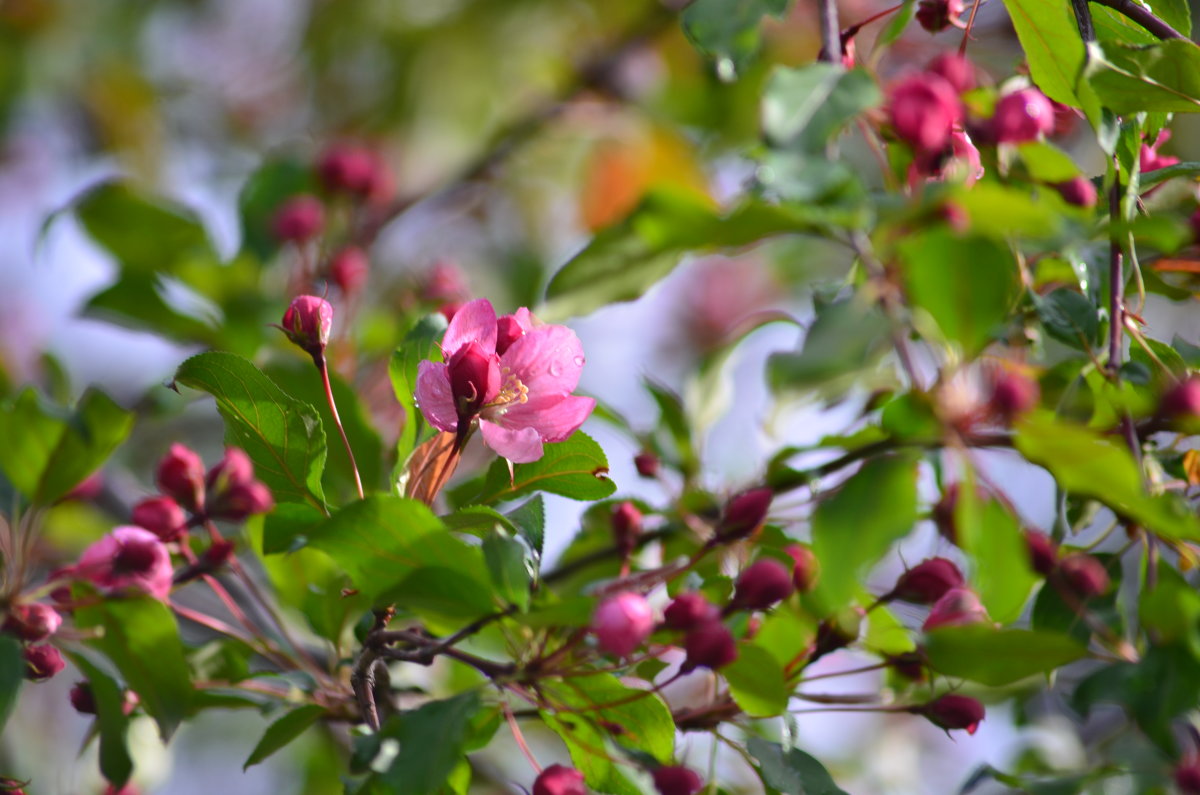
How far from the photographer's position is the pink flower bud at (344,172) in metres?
2.06

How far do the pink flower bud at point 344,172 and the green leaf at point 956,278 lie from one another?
1576 millimetres

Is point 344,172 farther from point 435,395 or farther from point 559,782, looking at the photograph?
point 559,782

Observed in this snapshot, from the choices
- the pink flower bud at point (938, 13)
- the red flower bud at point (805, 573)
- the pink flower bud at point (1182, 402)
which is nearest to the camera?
the pink flower bud at point (1182, 402)

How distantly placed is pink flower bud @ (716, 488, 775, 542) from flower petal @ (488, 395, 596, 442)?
16 centimetres

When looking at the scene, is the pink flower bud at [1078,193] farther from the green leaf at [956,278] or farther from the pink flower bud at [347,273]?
the pink flower bud at [347,273]

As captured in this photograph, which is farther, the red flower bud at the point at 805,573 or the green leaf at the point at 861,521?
the red flower bud at the point at 805,573

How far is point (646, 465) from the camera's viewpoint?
4.68 ft

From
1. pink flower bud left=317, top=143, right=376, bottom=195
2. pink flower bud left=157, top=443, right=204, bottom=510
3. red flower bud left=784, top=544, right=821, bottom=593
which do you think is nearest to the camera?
red flower bud left=784, top=544, right=821, bottom=593

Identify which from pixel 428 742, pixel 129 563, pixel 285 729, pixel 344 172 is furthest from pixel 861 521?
pixel 344 172

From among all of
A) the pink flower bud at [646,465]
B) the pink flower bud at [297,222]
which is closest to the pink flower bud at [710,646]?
Result: the pink flower bud at [646,465]

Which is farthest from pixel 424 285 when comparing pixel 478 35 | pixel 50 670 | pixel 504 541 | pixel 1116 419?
pixel 478 35

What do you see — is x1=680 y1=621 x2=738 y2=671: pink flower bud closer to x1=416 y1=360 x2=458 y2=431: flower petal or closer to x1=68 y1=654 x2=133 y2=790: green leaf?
x1=416 y1=360 x2=458 y2=431: flower petal

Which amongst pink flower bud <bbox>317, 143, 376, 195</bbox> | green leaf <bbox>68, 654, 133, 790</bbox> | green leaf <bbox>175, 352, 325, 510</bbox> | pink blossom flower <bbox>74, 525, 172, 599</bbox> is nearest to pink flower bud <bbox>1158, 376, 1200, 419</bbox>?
green leaf <bbox>175, 352, 325, 510</bbox>

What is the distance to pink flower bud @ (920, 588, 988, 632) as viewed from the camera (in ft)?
3.10
